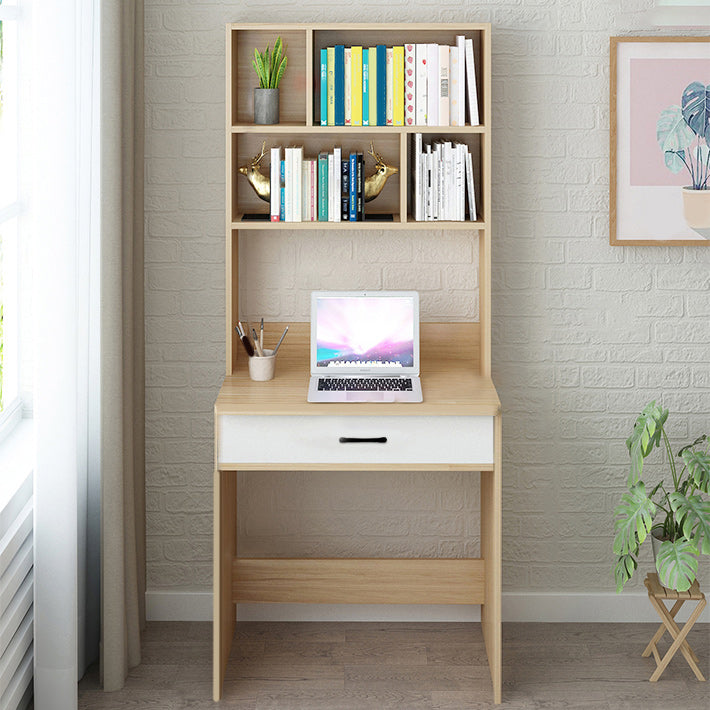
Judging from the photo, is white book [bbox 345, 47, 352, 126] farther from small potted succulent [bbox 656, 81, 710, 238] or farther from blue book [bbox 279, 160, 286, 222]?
small potted succulent [bbox 656, 81, 710, 238]

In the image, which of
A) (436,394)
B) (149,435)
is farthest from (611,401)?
(149,435)

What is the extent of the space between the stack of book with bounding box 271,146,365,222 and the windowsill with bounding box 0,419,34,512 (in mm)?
924

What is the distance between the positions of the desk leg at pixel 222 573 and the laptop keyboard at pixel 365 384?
386mm

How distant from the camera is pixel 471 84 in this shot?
2818mm

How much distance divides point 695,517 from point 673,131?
1154 mm

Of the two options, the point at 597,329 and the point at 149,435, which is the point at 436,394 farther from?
the point at 149,435

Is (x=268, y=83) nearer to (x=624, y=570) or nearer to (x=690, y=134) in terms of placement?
(x=690, y=134)

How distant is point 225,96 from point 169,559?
147 centimetres

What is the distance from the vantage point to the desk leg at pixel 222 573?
8.70ft

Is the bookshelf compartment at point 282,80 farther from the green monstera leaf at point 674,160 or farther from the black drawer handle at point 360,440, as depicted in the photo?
the green monstera leaf at point 674,160

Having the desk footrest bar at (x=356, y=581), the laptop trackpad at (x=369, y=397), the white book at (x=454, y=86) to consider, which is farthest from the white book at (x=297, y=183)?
the desk footrest bar at (x=356, y=581)


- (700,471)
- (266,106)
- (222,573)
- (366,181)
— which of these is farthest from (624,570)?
(266,106)

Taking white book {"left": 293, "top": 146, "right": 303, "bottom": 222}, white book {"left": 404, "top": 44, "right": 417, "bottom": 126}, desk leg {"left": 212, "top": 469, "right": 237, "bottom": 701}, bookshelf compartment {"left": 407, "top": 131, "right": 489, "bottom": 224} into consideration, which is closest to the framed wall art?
bookshelf compartment {"left": 407, "top": 131, "right": 489, "bottom": 224}

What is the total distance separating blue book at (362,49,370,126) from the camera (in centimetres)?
281
